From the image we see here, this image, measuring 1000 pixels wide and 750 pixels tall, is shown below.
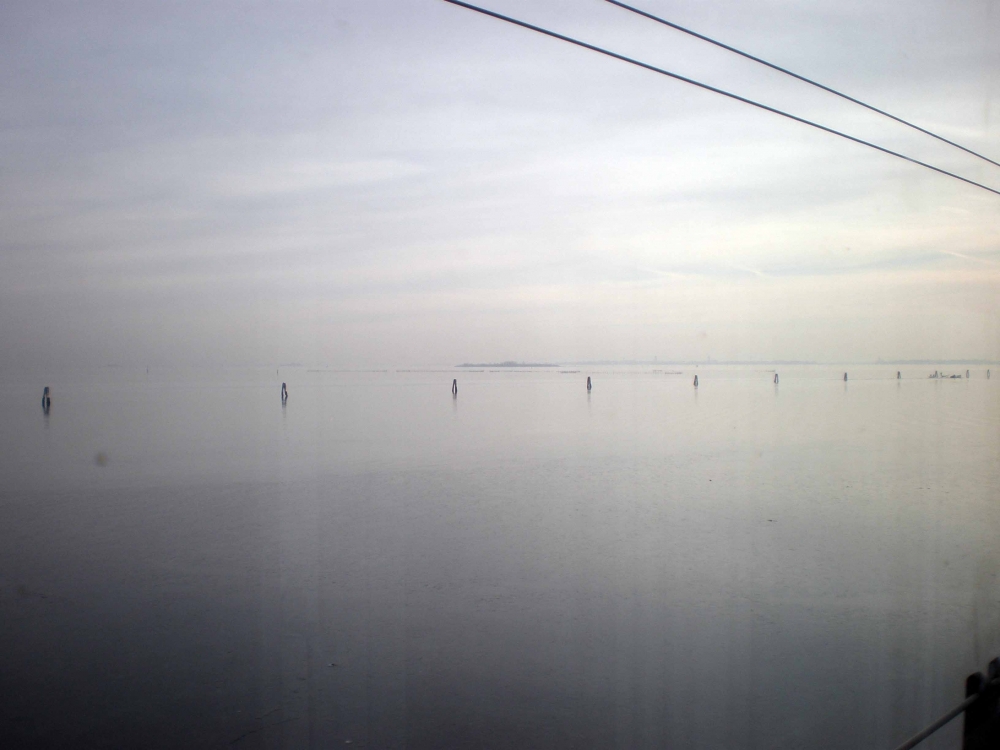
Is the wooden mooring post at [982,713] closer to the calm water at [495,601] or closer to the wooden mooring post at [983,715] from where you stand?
the wooden mooring post at [983,715]

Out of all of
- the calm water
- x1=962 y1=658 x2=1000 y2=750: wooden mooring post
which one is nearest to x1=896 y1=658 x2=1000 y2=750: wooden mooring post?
x1=962 y1=658 x2=1000 y2=750: wooden mooring post

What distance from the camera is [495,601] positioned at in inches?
230

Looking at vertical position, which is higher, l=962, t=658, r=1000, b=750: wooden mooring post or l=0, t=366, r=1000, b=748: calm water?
l=962, t=658, r=1000, b=750: wooden mooring post

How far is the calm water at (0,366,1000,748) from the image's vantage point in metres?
4.02

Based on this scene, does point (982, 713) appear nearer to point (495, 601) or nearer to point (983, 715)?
point (983, 715)

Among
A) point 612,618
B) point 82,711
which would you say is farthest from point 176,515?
point 612,618

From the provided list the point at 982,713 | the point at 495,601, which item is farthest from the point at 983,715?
the point at 495,601

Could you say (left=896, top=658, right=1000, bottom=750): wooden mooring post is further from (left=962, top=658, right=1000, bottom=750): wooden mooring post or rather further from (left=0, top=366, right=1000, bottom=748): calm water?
(left=0, top=366, right=1000, bottom=748): calm water

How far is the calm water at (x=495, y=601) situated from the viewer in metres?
4.02

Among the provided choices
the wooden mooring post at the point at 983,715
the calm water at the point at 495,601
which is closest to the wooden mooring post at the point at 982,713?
the wooden mooring post at the point at 983,715

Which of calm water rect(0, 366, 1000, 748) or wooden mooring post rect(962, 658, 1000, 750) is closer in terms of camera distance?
wooden mooring post rect(962, 658, 1000, 750)

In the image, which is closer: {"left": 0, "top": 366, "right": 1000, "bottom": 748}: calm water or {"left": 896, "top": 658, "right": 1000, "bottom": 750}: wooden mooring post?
{"left": 896, "top": 658, "right": 1000, "bottom": 750}: wooden mooring post

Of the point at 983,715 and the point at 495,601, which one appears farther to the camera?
the point at 495,601

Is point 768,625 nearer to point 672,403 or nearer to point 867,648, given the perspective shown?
point 867,648
